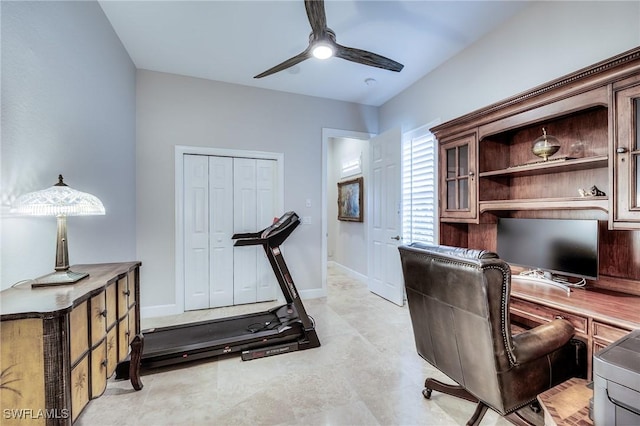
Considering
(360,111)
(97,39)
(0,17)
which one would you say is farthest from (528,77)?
(97,39)

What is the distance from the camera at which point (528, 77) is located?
2.35m

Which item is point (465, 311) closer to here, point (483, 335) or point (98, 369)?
point (483, 335)

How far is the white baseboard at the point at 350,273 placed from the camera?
4957 mm

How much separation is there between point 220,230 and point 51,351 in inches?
110

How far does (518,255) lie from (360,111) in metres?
3.06

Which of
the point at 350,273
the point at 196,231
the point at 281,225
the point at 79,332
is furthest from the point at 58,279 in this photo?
the point at 350,273

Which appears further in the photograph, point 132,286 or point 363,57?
point 363,57

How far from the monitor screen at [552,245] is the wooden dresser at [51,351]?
2832 mm

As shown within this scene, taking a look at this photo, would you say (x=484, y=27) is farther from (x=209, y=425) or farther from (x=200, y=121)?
(x=209, y=425)

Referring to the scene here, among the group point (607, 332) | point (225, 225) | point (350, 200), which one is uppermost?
point (350, 200)

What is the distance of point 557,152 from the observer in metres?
2.10

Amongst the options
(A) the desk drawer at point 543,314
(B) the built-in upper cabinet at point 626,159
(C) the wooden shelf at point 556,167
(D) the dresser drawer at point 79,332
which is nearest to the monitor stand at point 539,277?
(A) the desk drawer at point 543,314

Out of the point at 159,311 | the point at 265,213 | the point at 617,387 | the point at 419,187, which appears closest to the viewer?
the point at 617,387

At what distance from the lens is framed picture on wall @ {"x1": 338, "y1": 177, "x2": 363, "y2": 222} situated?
5172mm
